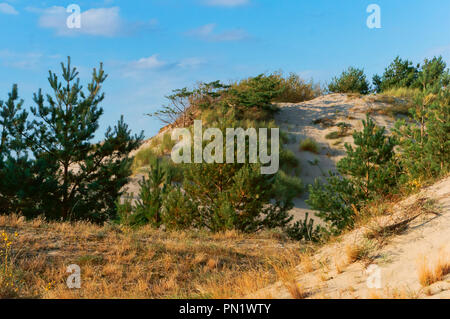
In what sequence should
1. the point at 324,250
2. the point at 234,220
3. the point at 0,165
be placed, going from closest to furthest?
the point at 324,250, the point at 234,220, the point at 0,165

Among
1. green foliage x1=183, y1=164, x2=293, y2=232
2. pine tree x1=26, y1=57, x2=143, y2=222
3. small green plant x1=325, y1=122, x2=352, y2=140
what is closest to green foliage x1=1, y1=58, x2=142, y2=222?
pine tree x1=26, y1=57, x2=143, y2=222

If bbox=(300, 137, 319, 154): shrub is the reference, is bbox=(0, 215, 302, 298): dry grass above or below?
below

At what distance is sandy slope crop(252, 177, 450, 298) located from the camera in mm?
4051

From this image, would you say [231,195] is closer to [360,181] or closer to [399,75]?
[360,181]

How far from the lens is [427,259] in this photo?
4.54 metres

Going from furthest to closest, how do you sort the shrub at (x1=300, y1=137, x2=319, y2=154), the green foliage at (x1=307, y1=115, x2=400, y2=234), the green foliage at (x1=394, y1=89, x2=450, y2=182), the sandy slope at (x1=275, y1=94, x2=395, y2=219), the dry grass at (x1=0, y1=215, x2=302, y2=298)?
the shrub at (x1=300, y1=137, x2=319, y2=154)
the sandy slope at (x1=275, y1=94, x2=395, y2=219)
the green foliage at (x1=394, y1=89, x2=450, y2=182)
the green foliage at (x1=307, y1=115, x2=400, y2=234)
the dry grass at (x1=0, y1=215, x2=302, y2=298)

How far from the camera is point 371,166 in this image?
871 cm

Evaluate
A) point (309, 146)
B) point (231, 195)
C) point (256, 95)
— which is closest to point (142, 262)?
point (231, 195)

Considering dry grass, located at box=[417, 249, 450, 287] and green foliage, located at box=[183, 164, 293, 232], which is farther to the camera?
green foliage, located at box=[183, 164, 293, 232]

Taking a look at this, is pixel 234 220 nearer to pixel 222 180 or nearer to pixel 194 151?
pixel 222 180

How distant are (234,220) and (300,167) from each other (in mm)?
11452

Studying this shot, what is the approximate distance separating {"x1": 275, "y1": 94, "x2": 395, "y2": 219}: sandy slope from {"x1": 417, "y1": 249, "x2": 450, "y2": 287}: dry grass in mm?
15457

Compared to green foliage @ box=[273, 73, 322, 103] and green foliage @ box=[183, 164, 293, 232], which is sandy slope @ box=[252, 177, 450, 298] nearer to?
green foliage @ box=[183, 164, 293, 232]
